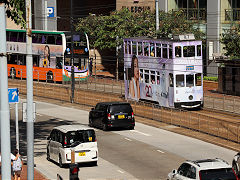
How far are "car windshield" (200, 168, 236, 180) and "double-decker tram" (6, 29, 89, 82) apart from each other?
39.3 metres

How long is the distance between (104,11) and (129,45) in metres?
49.4

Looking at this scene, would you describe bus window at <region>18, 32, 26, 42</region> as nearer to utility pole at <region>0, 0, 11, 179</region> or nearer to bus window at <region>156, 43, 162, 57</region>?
bus window at <region>156, 43, 162, 57</region>

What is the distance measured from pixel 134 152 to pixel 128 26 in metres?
41.0

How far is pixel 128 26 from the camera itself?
229ft

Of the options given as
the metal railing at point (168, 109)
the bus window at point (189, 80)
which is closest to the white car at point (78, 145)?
the metal railing at point (168, 109)

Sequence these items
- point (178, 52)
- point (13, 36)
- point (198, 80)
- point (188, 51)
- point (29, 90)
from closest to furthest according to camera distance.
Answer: point (29, 90) < point (178, 52) < point (188, 51) < point (198, 80) < point (13, 36)

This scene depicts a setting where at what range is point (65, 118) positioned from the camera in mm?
42375

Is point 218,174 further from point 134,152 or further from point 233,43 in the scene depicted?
point 233,43

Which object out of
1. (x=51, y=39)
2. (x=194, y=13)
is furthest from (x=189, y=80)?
(x=194, y=13)

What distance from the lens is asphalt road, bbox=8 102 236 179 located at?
83.2 ft

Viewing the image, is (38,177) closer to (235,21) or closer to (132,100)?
(132,100)

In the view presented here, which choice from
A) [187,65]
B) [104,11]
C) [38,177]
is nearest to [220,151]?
[38,177]

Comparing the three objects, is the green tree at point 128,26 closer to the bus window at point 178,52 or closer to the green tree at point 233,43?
the green tree at point 233,43

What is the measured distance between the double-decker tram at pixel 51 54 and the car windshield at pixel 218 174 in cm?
3929
